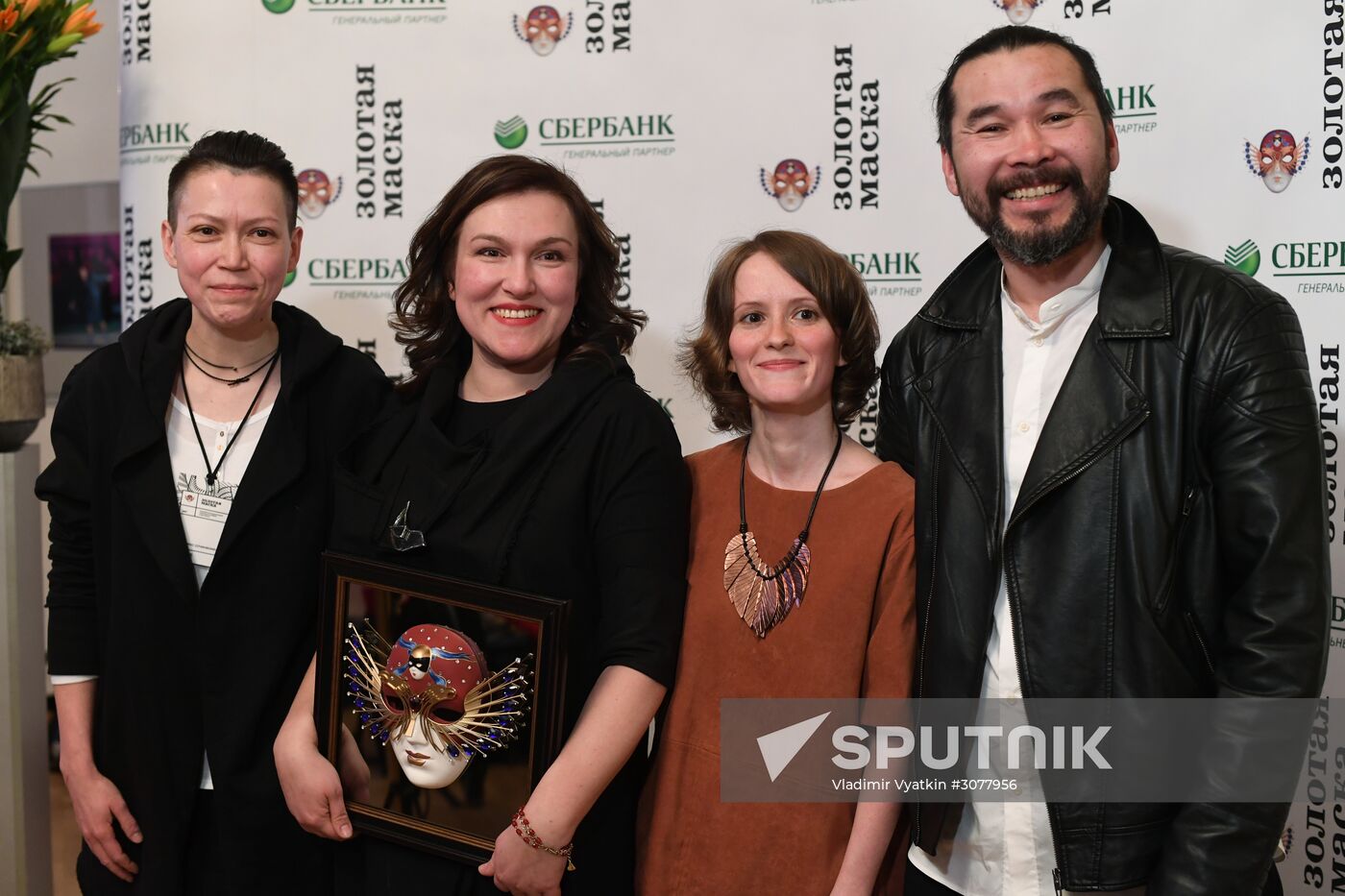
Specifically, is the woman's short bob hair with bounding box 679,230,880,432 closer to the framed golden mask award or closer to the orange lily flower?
the framed golden mask award

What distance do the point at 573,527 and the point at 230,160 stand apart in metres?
1.04

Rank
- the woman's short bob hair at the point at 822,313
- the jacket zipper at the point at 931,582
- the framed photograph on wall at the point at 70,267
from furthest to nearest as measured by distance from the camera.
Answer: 1. the framed photograph on wall at the point at 70,267
2. the woman's short bob hair at the point at 822,313
3. the jacket zipper at the point at 931,582

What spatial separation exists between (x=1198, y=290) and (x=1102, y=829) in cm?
85

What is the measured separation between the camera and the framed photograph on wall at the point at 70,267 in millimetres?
4766

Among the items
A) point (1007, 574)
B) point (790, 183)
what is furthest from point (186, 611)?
point (790, 183)

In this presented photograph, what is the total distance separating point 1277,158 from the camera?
2771 millimetres

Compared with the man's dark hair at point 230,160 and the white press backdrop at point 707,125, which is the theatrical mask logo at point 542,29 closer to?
→ the white press backdrop at point 707,125

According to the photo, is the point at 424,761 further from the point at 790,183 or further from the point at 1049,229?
the point at 790,183

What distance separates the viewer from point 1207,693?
1.77 metres

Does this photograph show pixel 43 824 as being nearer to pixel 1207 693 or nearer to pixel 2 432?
pixel 2 432

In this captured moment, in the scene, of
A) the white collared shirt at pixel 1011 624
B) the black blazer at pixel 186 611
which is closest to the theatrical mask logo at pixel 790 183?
the white collared shirt at pixel 1011 624

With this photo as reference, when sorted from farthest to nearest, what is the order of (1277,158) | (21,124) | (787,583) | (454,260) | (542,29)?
(542,29), (21,124), (1277,158), (454,260), (787,583)

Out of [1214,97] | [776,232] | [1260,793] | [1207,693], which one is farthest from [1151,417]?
[1214,97]

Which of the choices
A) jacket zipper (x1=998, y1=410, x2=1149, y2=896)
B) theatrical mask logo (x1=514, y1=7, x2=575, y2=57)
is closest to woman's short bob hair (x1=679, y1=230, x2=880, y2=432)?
jacket zipper (x1=998, y1=410, x2=1149, y2=896)
